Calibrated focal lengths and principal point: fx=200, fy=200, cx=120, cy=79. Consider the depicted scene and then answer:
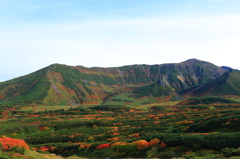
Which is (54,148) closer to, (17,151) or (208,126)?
(17,151)

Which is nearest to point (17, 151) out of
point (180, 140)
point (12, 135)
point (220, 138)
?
point (180, 140)

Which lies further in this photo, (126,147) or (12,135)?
(12,135)

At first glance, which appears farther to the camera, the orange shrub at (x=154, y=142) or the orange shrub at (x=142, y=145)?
the orange shrub at (x=154, y=142)

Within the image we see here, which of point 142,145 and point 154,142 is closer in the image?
point 142,145

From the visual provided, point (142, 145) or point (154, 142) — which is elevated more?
point (154, 142)

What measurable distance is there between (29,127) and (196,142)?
84.2 m

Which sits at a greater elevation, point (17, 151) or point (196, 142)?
point (17, 151)

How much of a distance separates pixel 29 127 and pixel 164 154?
7954cm

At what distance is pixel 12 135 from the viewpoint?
289 feet

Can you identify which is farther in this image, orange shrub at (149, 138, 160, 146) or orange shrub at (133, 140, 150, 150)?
orange shrub at (149, 138, 160, 146)

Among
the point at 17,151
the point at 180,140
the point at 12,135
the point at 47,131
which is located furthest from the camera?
the point at 47,131

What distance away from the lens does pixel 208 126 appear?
59219mm

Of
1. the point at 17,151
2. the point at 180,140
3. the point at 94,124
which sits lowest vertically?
the point at 94,124

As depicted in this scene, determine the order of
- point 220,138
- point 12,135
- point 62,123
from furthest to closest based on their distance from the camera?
point 62,123 < point 12,135 < point 220,138
